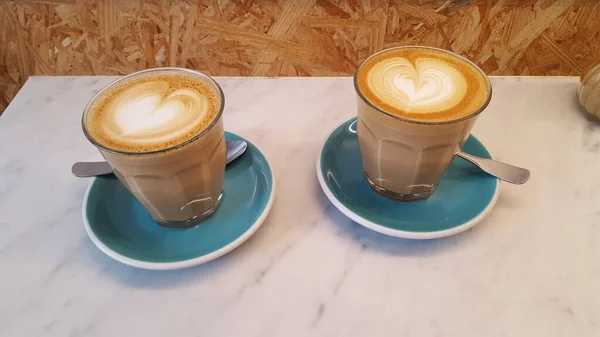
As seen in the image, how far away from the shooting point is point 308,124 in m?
0.88

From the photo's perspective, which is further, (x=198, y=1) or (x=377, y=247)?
(x=198, y=1)

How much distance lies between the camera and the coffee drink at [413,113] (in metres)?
0.62

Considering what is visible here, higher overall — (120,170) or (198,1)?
(198,1)

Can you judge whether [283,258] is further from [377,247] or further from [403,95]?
→ [403,95]

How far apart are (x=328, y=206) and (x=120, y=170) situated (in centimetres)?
30

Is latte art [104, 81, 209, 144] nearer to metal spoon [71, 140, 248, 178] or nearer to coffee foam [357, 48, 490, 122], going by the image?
metal spoon [71, 140, 248, 178]

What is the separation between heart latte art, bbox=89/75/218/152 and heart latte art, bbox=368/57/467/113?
24 centimetres

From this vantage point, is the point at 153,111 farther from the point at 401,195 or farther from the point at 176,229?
the point at 401,195

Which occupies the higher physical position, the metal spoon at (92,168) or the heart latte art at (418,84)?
the heart latte art at (418,84)

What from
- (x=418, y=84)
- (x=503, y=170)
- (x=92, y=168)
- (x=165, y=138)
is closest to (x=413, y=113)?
(x=418, y=84)

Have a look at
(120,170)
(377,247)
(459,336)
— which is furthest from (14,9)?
(459,336)

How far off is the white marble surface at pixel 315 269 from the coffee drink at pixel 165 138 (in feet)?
0.31

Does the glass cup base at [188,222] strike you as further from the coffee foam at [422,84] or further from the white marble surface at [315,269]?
the coffee foam at [422,84]

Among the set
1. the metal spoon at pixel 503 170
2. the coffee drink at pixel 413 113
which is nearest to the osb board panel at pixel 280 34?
the coffee drink at pixel 413 113
